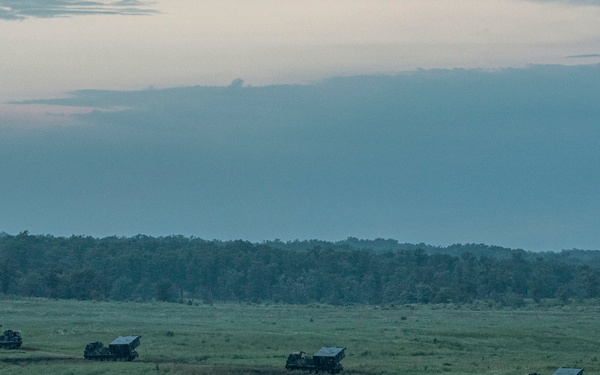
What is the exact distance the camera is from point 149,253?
19075 cm

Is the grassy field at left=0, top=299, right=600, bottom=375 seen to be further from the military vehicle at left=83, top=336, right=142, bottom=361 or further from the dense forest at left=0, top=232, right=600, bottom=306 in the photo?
the dense forest at left=0, top=232, right=600, bottom=306

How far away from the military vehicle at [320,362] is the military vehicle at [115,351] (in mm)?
11469

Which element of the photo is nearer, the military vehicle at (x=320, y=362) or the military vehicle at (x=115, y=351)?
the military vehicle at (x=320, y=362)

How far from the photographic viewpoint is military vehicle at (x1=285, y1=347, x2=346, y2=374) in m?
63.8

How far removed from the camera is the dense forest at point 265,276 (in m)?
155

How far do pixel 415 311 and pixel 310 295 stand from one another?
167 feet

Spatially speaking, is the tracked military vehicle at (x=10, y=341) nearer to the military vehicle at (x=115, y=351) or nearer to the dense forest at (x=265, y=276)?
the military vehicle at (x=115, y=351)

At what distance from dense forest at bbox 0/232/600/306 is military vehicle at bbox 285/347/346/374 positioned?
89.9 metres

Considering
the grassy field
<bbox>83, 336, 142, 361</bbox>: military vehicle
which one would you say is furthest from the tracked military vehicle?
<bbox>83, 336, 142, 361</bbox>: military vehicle

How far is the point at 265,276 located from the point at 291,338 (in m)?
98.3

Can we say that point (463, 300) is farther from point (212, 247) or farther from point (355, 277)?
point (212, 247)

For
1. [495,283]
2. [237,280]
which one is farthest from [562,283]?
[237,280]

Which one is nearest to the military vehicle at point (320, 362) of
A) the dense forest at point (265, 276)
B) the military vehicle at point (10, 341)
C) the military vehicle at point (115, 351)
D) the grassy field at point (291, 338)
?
the grassy field at point (291, 338)

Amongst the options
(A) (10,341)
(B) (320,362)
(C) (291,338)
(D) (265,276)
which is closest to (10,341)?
(A) (10,341)
